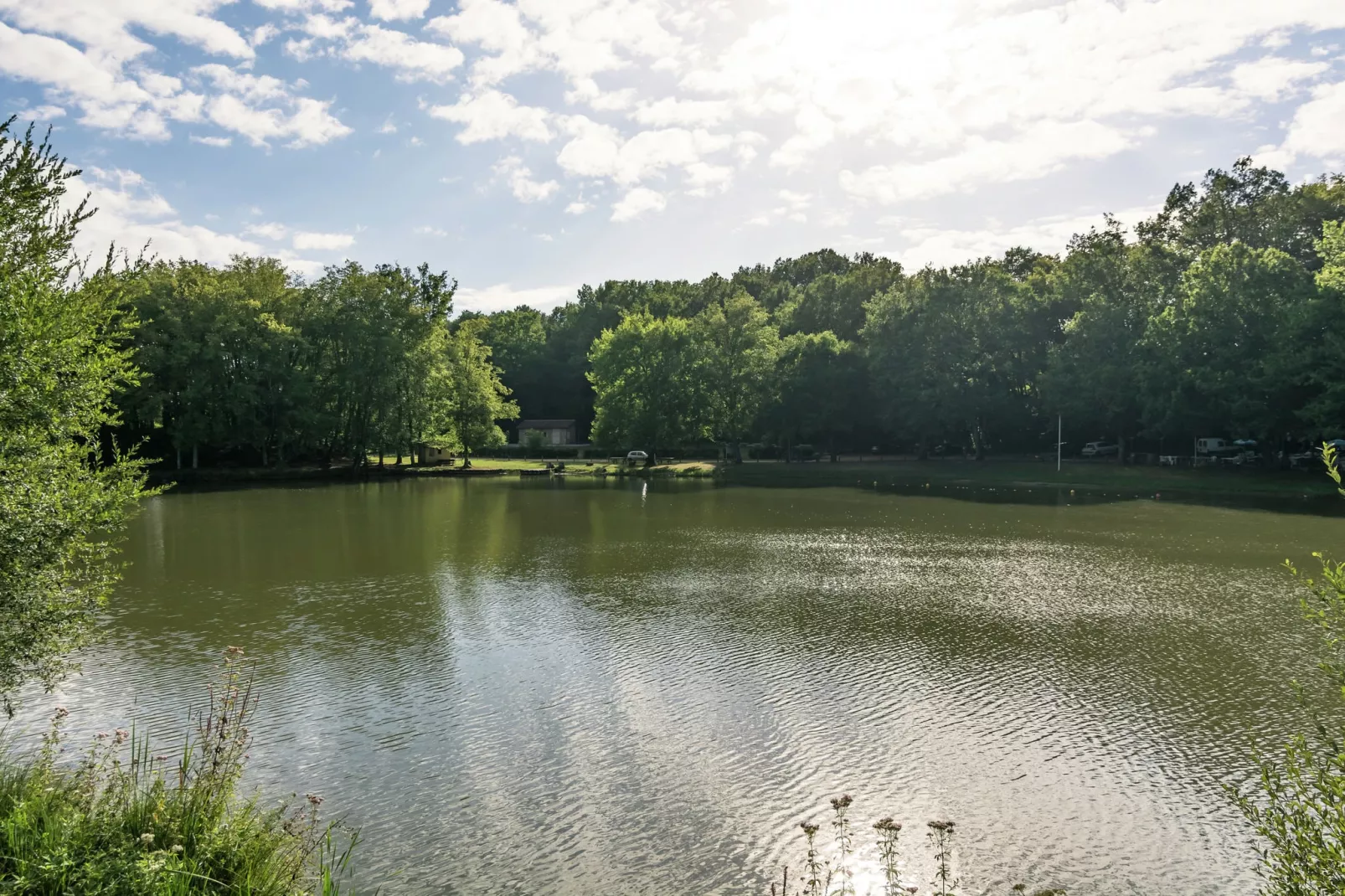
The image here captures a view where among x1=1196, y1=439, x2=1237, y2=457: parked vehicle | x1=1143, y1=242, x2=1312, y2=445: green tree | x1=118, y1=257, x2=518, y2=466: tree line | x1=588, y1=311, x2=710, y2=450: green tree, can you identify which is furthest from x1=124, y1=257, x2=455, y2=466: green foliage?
x1=1196, y1=439, x2=1237, y2=457: parked vehicle

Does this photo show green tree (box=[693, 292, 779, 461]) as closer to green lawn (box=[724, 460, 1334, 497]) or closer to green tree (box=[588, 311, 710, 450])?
green tree (box=[588, 311, 710, 450])

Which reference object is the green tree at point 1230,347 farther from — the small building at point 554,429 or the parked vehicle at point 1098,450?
the small building at point 554,429

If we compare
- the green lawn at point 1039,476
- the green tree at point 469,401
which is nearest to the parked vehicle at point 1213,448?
the green lawn at point 1039,476

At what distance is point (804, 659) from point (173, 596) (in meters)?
14.7

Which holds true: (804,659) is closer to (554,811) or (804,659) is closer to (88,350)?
(554,811)

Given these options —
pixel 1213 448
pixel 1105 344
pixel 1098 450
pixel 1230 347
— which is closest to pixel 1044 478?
pixel 1105 344

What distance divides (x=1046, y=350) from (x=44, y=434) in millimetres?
68768

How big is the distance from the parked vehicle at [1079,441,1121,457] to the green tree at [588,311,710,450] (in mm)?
30308

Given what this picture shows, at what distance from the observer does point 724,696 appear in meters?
13.8

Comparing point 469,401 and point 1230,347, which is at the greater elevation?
point 1230,347

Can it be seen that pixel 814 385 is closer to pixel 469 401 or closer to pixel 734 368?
pixel 734 368

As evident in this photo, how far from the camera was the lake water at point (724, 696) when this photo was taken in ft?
29.7

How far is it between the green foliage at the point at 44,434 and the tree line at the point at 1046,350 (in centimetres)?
5267

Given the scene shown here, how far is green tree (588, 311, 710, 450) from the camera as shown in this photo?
72.2m
